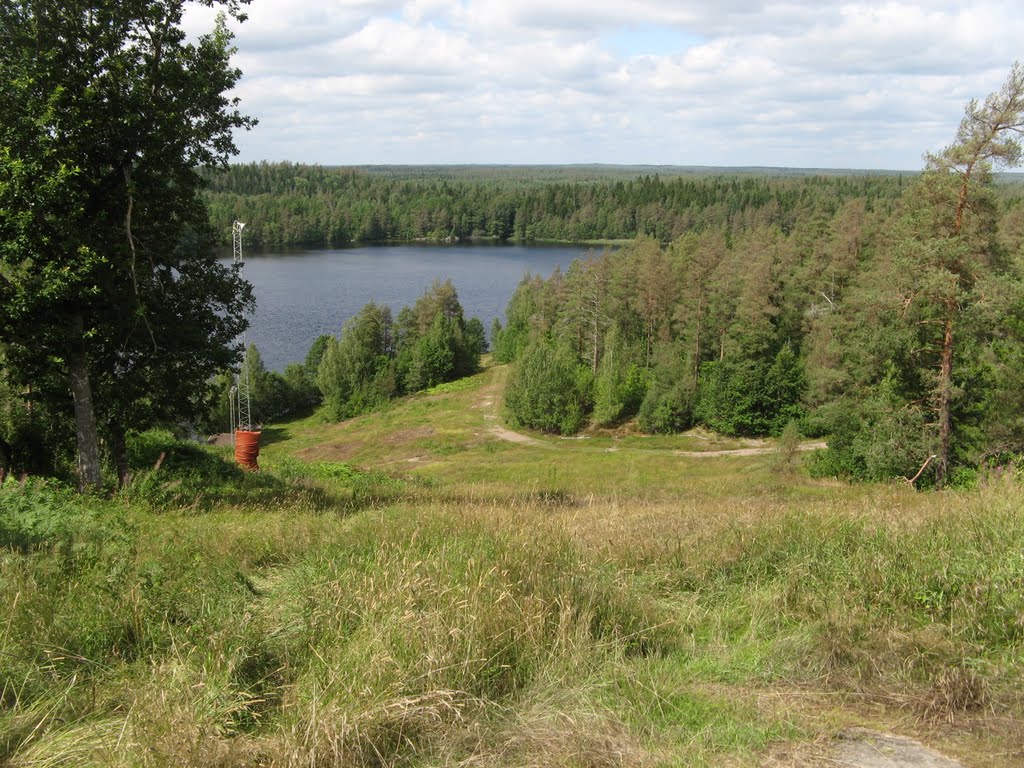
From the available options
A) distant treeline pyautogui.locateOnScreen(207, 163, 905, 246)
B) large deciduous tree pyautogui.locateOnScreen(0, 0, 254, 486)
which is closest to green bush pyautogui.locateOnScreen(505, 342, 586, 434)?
large deciduous tree pyautogui.locateOnScreen(0, 0, 254, 486)

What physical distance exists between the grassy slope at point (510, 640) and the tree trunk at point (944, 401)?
13720 mm

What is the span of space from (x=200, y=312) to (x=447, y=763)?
942 centimetres

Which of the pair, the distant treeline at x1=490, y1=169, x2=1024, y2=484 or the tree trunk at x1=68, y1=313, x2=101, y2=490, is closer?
the tree trunk at x1=68, y1=313, x2=101, y2=490

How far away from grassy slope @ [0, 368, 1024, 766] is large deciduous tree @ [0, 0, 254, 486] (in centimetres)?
400

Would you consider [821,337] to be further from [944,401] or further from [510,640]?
[510,640]

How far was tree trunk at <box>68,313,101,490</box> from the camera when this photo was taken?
907 cm

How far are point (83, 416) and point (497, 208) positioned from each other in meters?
149

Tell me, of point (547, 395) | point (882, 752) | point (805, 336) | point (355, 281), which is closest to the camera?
point (882, 752)

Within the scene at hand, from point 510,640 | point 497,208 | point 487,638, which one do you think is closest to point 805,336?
point 510,640

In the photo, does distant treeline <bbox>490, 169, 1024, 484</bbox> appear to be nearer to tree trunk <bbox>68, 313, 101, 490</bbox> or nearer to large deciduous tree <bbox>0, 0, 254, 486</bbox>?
large deciduous tree <bbox>0, 0, 254, 486</bbox>

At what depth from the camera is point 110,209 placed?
930cm

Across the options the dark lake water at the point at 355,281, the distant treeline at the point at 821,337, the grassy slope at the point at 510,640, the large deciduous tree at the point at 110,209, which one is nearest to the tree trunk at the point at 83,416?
the large deciduous tree at the point at 110,209

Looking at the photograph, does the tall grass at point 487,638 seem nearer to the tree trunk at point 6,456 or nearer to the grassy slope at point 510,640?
the grassy slope at point 510,640

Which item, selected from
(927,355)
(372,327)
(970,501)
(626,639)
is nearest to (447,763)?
(626,639)
